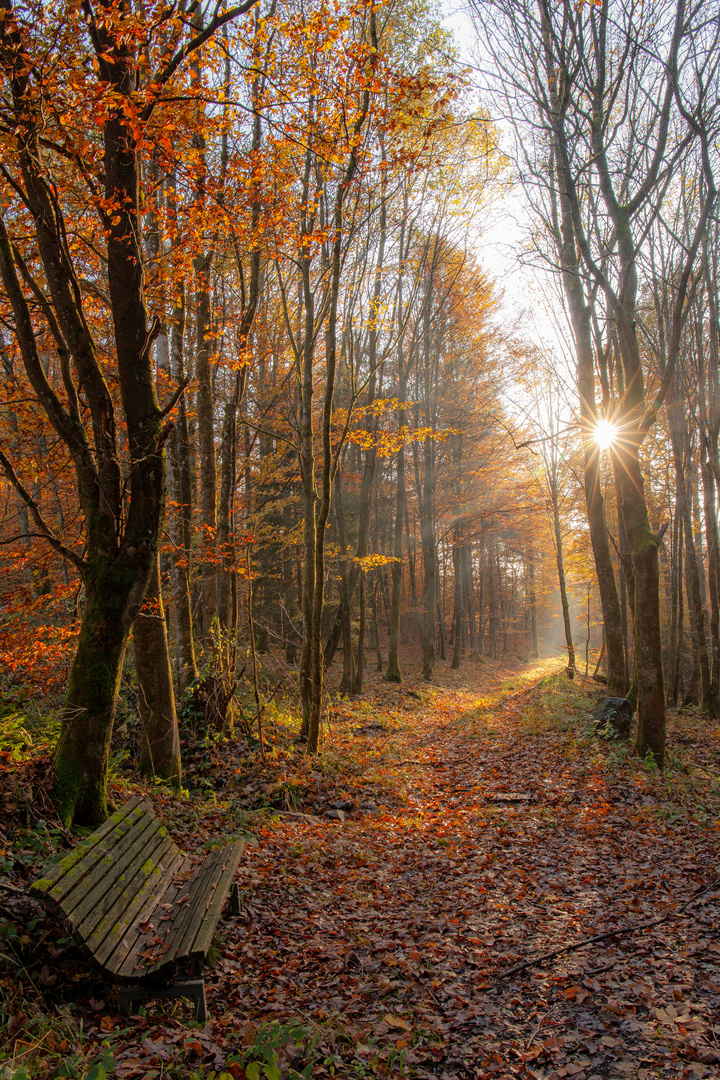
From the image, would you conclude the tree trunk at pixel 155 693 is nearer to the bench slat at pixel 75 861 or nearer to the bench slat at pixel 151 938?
the bench slat at pixel 75 861

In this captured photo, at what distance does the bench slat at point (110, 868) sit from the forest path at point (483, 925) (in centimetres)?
86

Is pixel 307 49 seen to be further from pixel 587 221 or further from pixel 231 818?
pixel 231 818

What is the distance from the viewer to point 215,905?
3.48 metres

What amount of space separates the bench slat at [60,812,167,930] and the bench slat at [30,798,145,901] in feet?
0.16

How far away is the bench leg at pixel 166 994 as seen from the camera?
2893 mm

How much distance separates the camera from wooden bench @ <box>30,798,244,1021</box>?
2896mm

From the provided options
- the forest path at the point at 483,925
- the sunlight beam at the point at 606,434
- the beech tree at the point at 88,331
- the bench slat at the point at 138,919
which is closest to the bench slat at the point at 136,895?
the bench slat at the point at 138,919

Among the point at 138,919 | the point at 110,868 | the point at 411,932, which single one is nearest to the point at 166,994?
the point at 138,919

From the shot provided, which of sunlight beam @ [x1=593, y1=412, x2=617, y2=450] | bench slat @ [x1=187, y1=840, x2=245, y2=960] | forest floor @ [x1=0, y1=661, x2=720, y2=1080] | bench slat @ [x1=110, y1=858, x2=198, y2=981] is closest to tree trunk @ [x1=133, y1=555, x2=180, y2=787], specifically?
forest floor @ [x1=0, y1=661, x2=720, y2=1080]

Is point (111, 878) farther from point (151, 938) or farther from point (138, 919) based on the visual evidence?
point (151, 938)

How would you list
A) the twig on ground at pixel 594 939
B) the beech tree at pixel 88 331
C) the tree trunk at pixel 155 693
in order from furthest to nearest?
1. the tree trunk at pixel 155 693
2. the beech tree at pixel 88 331
3. the twig on ground at pixel 594 939

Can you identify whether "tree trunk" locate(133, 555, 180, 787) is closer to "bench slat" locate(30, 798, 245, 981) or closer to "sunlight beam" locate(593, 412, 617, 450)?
"bench slat" locate(30, 798, 245, 981)

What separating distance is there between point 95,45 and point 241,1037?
6.88 metres

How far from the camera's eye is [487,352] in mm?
19828
